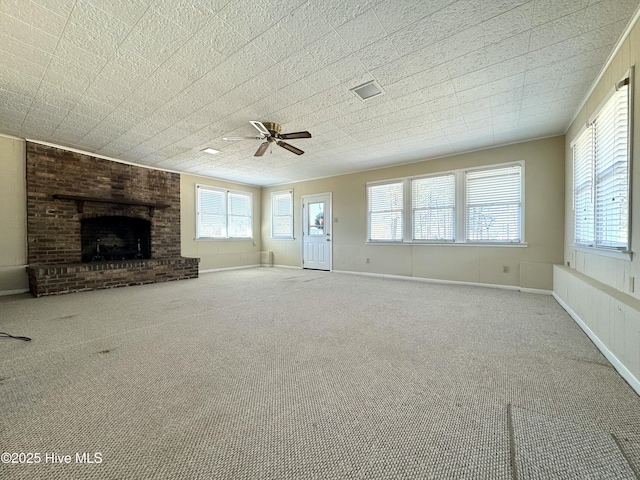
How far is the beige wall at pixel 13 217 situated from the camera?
4492 mm

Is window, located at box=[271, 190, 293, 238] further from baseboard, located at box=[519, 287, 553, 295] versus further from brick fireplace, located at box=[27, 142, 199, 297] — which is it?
baseboard, located at box=[519, 287, 553, 295]

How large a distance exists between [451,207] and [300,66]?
13.7 feet

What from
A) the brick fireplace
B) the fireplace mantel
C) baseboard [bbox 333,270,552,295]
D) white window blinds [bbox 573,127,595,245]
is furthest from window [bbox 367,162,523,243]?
the fireplace mantel

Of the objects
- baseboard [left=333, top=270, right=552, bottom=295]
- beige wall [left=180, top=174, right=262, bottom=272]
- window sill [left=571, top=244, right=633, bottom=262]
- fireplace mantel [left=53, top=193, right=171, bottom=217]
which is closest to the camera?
window sill [left=571, top=244, right=633, bottom=262]

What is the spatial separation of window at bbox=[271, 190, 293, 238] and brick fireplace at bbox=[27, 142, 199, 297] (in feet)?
8.96

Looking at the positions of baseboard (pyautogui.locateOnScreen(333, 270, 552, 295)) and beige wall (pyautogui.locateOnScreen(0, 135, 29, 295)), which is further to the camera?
baseboard (pyautogui.locateOnScreen(333, 270, 552, 295))

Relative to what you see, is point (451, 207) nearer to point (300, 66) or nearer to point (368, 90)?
point (368, 90)

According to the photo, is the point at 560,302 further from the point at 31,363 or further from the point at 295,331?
the point at 31,363

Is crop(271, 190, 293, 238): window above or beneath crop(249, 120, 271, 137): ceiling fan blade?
beneath

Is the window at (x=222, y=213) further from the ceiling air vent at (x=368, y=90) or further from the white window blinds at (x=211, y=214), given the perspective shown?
the ceiling air vent at (x=368, y=90)

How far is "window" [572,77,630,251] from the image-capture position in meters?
2.26

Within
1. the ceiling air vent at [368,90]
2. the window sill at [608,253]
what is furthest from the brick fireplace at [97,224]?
the window sill at [608,253]

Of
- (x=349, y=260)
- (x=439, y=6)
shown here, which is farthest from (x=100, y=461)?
(x=349, y=260)

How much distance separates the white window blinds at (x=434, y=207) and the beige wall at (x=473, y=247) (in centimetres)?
22
